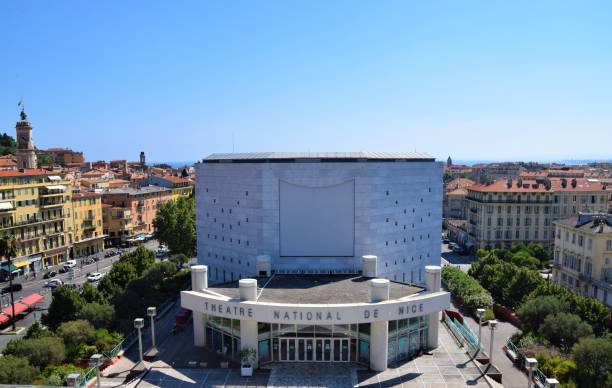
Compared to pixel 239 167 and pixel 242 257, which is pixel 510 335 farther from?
pixel 239 167

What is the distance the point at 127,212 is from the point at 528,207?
88.2m

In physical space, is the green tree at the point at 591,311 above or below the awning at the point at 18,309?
above

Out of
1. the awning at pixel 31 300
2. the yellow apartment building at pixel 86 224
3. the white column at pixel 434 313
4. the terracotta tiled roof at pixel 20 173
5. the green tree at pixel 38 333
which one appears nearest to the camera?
the white column at pixel 434 313

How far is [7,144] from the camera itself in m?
175

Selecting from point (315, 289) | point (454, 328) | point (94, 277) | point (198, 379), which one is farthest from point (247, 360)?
point (94, 277)

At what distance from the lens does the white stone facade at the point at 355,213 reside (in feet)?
163

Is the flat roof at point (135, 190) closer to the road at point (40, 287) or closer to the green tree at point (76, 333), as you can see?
the road at point (40, 287)

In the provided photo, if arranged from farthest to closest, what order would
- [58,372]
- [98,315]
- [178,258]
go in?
[178,258], [98,315], [58,372]

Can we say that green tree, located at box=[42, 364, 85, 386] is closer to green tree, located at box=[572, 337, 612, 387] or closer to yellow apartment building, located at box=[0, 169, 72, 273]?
green tree, located at box=[572, 337, 612, 387]

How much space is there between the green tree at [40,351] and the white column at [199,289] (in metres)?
11.1

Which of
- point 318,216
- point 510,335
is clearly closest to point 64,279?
point 318,216

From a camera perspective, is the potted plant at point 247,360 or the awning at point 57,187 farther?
the awning at point 57,187

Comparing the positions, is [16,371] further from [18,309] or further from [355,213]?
[355,213]

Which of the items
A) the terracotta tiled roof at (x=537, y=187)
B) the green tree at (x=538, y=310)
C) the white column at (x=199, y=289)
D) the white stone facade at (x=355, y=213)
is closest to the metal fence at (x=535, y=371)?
the green tree at (x=538, y=310)
